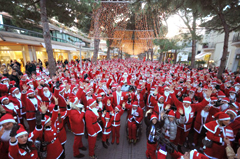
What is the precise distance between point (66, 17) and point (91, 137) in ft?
30.8

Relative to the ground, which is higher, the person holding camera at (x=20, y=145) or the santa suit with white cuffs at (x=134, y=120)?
the person holding camera at (x=20, y=145)

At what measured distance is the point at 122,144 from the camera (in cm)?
393

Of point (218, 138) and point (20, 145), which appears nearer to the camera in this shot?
point (20, 145)

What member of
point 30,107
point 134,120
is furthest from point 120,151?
point 30,107

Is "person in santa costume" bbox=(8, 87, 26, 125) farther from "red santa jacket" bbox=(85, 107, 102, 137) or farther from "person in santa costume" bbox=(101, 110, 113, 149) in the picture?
"person in santa costume" bbox=(101, 110, 113, 149)

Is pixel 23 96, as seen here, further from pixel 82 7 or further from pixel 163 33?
pixel 163 33

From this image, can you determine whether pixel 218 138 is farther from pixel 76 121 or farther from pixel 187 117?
pixel 76 121

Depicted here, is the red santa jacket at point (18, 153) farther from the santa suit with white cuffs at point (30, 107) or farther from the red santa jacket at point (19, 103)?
the red santa jacket at point (19, 103)

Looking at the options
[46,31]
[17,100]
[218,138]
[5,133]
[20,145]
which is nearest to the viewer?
[20,145]

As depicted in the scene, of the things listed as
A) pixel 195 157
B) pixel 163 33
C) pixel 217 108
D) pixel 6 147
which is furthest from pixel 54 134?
pixel 163 33

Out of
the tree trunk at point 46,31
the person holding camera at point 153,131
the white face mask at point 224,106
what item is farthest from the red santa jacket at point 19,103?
the white face mask at point 224,106

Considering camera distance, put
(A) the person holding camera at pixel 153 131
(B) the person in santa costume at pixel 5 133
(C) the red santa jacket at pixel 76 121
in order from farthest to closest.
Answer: (C) the red santa jacket at pixel 76 121 < (A) the person holding camera at pixel 153 131 < (B) the person in santa costume at pixel 5 133

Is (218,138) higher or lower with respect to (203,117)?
higher

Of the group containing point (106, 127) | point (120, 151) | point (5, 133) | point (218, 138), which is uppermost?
point (5, 133)
